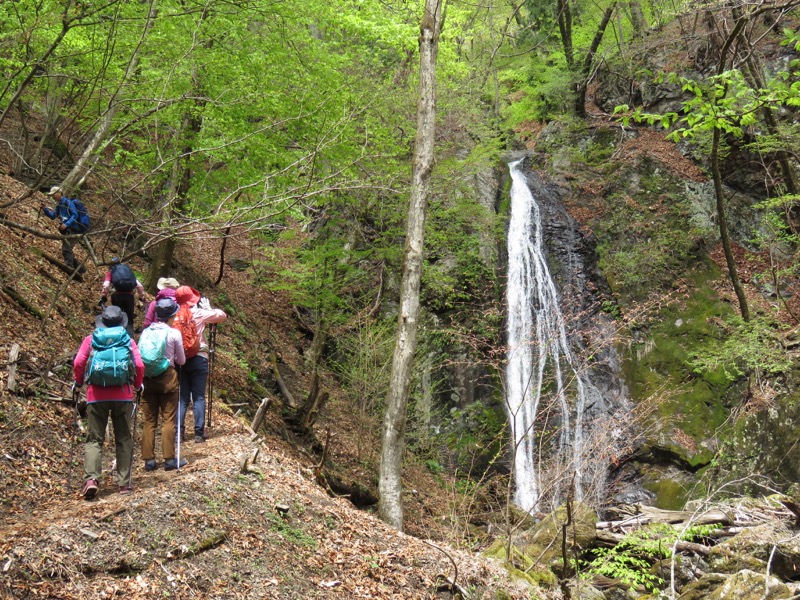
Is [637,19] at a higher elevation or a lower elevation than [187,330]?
higher

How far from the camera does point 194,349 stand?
6.35 metres

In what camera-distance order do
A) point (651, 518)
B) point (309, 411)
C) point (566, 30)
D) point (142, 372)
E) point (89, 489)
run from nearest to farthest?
1. point (89, 489)
2. point (142, 372)
3. point (651, 518)
4. point (309, 411)
5. point (566, 30)

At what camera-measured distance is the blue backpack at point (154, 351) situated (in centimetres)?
548

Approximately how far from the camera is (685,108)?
545cm

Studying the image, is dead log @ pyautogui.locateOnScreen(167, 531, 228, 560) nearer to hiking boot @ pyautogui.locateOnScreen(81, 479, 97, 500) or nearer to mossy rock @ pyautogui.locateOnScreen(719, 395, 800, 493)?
hiking boot @ pyautogui.locateOnScreen(81, 479, 97, 500)

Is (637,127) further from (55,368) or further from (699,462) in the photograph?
(55,368)

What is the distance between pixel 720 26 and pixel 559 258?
23.2 ft

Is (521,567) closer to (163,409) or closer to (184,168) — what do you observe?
(163,409)

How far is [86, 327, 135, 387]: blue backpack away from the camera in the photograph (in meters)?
4.68

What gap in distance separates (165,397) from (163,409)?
12 centimetres

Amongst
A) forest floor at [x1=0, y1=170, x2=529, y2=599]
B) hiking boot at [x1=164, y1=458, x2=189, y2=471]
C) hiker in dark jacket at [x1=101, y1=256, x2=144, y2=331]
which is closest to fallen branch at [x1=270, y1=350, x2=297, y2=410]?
forest floor at [x1=0, y1=170, x2=529, y2=599]

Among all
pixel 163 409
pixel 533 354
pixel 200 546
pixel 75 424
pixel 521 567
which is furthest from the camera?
pixel 533 354

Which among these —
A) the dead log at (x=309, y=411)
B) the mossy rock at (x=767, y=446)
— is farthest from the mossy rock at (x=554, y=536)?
the dead log at (x=309, y=411)

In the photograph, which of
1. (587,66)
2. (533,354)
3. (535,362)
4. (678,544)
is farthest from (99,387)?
(587,66)
